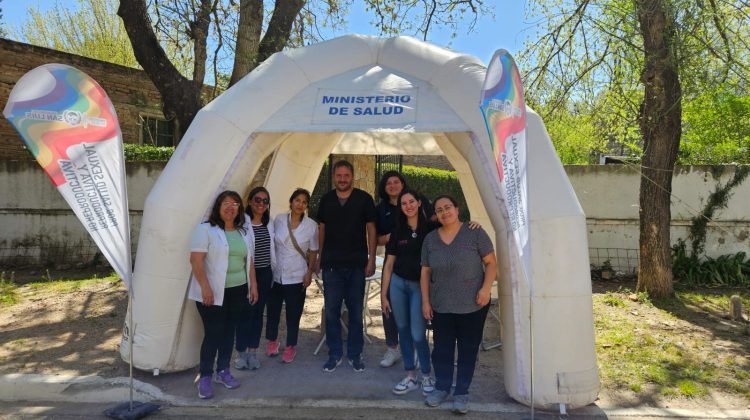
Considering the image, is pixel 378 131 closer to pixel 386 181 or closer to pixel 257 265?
pixel 386 181

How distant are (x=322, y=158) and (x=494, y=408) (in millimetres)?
4070

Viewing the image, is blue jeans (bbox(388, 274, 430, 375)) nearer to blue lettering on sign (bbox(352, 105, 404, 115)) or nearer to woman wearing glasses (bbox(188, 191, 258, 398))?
A: woman wearing glasses (bbox(188, 191, 258, 398))

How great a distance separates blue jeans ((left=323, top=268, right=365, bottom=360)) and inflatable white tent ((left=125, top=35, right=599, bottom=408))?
3.83 ft

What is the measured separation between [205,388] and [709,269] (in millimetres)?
7828

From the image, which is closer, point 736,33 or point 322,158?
point 736,33

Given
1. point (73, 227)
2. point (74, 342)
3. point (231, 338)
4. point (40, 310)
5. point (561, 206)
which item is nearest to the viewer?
point (561, 206)

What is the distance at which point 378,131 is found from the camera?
4.31 meters

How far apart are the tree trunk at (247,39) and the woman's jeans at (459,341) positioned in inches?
196

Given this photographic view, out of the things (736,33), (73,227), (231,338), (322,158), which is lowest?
(231,338)

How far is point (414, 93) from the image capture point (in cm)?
463

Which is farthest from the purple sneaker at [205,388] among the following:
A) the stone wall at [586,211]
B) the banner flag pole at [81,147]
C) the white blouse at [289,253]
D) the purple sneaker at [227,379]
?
the stone wall at [586,211]

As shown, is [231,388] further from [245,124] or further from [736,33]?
[736,33]

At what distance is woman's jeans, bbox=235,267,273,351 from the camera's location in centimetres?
469

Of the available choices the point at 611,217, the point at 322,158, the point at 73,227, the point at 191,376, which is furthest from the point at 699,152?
the point at 73,227
